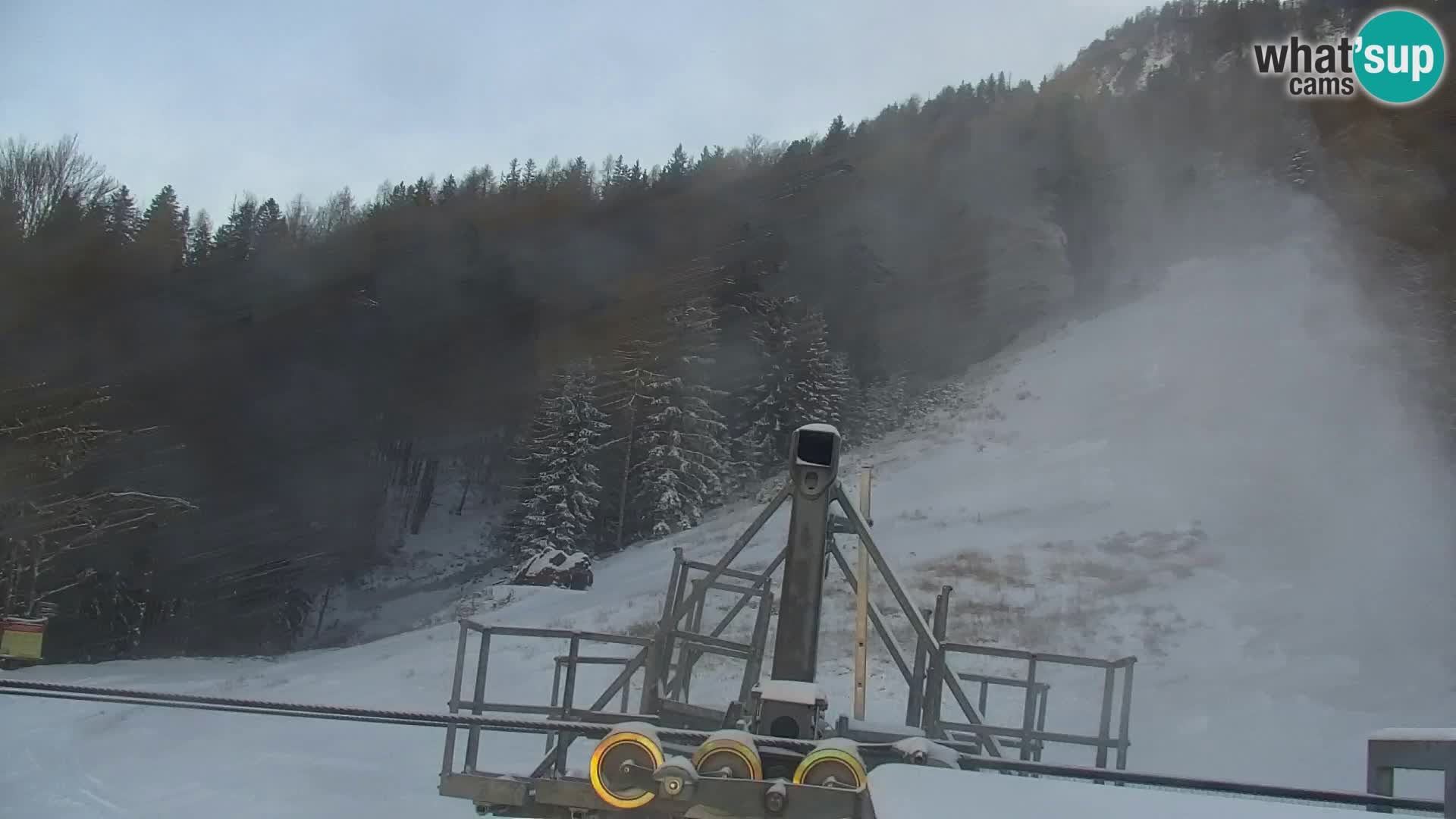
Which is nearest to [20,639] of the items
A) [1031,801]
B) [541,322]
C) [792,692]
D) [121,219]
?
[121,219]

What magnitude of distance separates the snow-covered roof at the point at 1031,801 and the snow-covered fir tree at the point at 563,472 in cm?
2804

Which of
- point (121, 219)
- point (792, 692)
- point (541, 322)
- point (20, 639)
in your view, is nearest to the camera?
point (792, 692)

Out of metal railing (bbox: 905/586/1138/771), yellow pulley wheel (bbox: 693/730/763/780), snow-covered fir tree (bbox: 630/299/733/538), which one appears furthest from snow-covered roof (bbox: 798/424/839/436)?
snow-covered fir tree (bbox: 630/299/733/538)

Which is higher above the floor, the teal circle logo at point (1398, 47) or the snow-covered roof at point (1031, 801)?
the teal circle logo at point (1398, 47)

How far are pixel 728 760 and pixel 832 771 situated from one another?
27 cm

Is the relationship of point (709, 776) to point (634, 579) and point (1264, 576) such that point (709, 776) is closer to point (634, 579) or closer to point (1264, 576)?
point (1264, 576)

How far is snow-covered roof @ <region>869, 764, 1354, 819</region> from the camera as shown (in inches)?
80.5

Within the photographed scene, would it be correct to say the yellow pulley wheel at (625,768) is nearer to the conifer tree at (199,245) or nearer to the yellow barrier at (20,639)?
the yellow barrier at (20,639)

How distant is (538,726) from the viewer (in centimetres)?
274

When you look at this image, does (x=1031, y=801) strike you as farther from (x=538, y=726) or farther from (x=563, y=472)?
(x=563, y=472)

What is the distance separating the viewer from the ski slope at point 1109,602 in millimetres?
9227

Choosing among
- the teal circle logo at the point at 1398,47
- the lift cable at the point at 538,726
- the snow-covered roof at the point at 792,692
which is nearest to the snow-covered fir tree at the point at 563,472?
the teal circle logo at the point at 1398,47

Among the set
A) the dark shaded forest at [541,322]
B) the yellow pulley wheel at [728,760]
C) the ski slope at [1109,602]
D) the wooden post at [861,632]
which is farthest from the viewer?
the dark shaded forest at [541,322]

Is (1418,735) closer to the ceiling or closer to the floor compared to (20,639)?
closer to the ceiling
